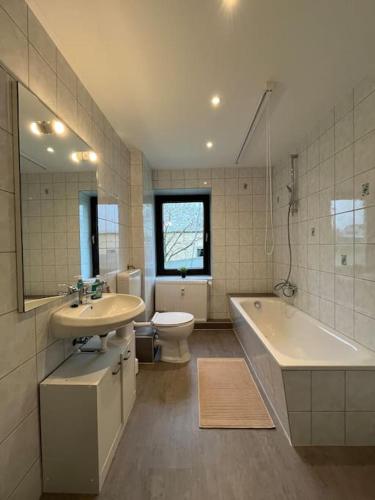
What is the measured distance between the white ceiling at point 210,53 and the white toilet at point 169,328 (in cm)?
150

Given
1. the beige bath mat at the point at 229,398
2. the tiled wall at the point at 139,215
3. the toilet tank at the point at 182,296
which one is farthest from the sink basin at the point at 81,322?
the toilet tank at the point at 182,296

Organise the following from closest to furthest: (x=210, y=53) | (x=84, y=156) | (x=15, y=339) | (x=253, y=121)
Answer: (x=15, y=339)
(x=210, y=53)
(x=84, y=156)
(x=253, y=121)

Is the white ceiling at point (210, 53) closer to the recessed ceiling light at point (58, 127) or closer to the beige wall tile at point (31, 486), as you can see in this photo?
the recessed ceiling light at point (58, 127)

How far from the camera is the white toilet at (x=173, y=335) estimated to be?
245cm

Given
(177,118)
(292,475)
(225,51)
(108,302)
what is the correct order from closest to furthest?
(292,475), (225,51), (108,302), (177,118)

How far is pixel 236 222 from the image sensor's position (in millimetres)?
3516

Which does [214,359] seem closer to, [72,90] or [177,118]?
[177,118]

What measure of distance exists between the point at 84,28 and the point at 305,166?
2.20m

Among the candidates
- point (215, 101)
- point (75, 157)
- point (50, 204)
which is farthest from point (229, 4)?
point (50, 204)

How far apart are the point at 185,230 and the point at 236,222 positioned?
0.84 metres

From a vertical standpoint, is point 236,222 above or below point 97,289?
above

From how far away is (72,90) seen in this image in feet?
5.06

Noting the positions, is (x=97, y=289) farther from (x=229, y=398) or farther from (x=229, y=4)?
(x=229, y=4)

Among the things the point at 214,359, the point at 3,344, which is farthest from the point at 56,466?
the point at 214,359
